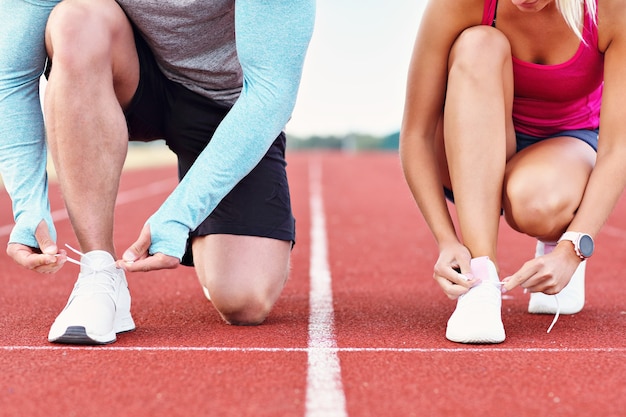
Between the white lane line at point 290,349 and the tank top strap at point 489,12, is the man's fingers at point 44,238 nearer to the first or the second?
the white lane line at point 290,349

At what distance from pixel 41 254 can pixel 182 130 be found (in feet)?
2.81

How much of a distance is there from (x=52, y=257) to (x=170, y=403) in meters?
0.71

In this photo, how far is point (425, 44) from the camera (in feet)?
9.30

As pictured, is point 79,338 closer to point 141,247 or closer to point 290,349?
point 141,247

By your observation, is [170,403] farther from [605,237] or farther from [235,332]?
[605,237]

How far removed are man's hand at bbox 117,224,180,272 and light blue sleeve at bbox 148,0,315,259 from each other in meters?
0.11

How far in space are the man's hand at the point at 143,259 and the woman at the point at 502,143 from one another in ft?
2.85

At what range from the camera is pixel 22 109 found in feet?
8.82

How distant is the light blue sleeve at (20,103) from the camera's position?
103 inches

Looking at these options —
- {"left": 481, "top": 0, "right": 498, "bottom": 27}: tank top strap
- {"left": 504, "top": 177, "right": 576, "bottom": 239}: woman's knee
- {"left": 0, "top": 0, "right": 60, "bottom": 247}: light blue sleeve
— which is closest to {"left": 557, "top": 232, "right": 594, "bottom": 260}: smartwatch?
{"left": 504, "top": 177, "right": 576, "bottom": 239}: woman's knee

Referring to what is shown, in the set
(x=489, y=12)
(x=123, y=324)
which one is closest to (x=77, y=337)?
(x=123, y=324)

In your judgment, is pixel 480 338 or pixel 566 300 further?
pixel 566 300

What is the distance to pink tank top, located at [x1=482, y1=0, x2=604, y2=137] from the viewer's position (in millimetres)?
2820

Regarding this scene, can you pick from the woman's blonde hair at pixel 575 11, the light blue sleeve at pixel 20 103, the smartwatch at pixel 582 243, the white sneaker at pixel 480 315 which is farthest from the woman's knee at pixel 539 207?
the light blue sleeve at pixel 20 103
